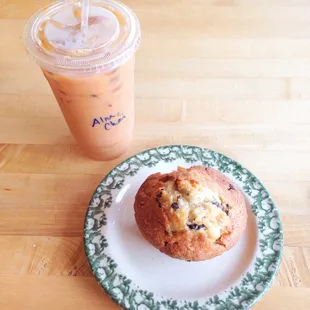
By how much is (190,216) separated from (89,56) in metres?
0.39

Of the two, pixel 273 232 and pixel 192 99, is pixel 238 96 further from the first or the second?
pixel 273 232

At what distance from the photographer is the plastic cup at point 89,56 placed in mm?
867

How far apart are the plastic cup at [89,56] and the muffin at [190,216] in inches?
9.3

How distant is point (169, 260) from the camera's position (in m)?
0.93

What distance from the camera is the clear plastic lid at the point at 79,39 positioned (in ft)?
2.83

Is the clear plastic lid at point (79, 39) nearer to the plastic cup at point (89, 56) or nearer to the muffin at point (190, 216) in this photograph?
the plastic cup at point (89, 56)

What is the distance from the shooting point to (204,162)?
3.51 ft

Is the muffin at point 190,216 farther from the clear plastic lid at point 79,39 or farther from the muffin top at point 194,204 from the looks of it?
the clear plastic lid at point 79,39

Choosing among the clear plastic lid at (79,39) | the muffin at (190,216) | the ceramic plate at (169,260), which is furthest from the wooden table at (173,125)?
the clear plastic lid at (79,39)

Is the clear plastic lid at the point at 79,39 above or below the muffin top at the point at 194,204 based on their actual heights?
above

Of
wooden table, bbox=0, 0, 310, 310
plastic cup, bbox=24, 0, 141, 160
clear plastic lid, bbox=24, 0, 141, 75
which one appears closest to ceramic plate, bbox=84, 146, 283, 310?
wooden table, bbox=0, 0, 310, 310

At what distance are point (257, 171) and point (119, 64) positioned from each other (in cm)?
47

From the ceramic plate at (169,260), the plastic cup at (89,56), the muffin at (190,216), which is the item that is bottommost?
the ceramic plate at (169,260)

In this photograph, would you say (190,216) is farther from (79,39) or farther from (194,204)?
(79,39)
